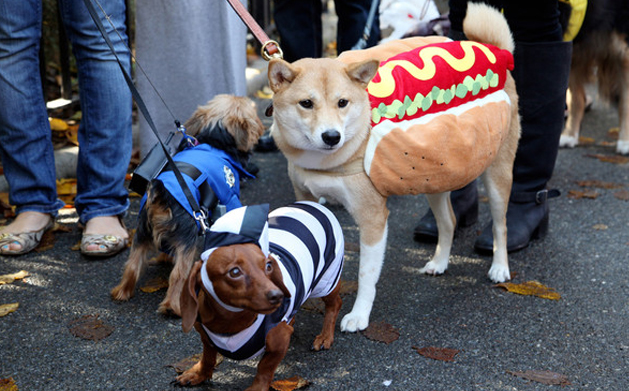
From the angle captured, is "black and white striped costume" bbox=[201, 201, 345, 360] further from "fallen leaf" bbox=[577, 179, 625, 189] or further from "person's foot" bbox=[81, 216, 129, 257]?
"fallen leaf" bbox=[577, 179, 625, 189]

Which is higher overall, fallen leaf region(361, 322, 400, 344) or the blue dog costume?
the blue dog costume

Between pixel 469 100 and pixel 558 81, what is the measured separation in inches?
38.7

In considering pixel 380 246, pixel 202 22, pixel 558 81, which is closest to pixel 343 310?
pixel 380 246

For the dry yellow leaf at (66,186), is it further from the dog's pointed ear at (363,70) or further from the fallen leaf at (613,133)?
the fallen leaf at (613,133)

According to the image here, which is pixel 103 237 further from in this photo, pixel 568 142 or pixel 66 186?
pixel 568 142

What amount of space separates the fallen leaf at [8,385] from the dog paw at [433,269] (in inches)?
79.9

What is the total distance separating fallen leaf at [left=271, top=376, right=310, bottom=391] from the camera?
2.45 metres

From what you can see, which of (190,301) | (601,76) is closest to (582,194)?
(601,76)

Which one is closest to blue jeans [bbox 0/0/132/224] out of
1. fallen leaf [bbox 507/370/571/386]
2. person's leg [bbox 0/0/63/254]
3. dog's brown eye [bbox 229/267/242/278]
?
person's leg [bbox 0/0/63/254]

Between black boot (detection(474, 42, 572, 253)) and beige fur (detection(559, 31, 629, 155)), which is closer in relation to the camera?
black boot (detection(474, 42, 572, 253))

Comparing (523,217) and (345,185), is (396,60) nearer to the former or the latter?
(345,185)

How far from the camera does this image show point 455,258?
3688 millimetres

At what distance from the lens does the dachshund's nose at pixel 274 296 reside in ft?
6.56

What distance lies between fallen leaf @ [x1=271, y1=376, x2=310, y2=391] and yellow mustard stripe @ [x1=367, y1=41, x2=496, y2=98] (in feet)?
3.94
